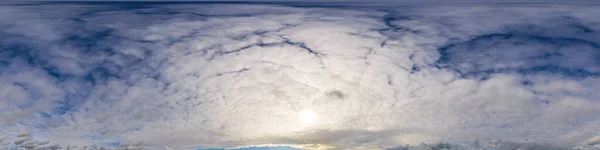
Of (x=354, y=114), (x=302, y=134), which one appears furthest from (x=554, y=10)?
(x=302, y=134)

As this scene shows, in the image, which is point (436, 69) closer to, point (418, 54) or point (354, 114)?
point (418, 54)

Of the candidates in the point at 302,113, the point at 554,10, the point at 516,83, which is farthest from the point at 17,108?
the point at 554,10

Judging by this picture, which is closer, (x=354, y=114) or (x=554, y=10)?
(x=354, y=114)

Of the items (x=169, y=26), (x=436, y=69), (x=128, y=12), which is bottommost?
(x=436, y=69)

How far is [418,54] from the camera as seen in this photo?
3.83 m

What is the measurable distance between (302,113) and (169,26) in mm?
2165

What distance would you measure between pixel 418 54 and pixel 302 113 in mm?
1193

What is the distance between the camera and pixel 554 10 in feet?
19.3

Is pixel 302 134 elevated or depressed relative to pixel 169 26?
depressed

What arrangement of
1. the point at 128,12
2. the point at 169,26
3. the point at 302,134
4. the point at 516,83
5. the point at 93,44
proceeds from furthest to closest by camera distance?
the point at 128,12 < the point at 169,26 < the point at 93,44 < the point at 516,83 < the point at 302,134

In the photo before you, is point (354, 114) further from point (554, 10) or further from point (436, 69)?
point (554, 10)

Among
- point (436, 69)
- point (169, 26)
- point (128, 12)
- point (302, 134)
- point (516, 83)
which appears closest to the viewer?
point (302, 134)

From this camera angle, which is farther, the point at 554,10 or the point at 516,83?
the point at 554,10

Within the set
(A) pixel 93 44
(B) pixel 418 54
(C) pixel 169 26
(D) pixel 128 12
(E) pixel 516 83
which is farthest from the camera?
(D) pixel 128 12
